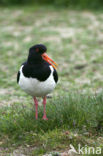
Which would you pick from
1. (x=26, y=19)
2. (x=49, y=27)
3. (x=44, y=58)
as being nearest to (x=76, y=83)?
(x=44, y=58)

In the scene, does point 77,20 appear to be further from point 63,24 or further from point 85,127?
point 85,127

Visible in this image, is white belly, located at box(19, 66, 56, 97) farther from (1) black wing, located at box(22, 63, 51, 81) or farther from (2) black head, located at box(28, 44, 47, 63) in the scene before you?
(2) black head, located at box(28, 44, 47, 63)

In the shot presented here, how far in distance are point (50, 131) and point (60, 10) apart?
10.5 m

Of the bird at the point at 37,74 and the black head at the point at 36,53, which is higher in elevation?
the black head at the point at 36,53

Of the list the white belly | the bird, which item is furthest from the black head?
the white belly

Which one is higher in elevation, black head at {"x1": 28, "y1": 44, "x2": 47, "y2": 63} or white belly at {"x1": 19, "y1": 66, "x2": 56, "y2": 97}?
black head at {"x1": 28, "y1": 44, "x2": 47, "y2": 63}

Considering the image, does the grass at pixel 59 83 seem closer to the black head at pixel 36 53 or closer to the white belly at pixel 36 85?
the white belly at pixel 36 85

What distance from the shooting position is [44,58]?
15.5 ft

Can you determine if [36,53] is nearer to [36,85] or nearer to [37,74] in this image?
[37,74]

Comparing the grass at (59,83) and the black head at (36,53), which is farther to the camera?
the black head at (36,53)

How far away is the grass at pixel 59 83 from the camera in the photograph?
4430 millimetres

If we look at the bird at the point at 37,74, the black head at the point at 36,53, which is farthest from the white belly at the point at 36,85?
the black head at the point at 36,53

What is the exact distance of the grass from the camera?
443cm

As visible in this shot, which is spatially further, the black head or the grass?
the black head
